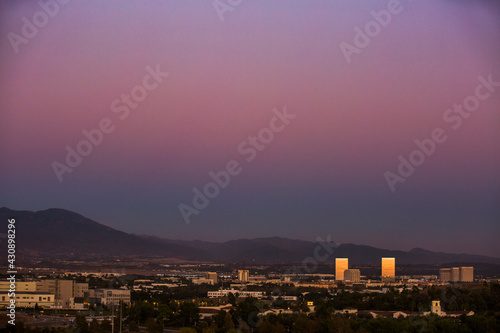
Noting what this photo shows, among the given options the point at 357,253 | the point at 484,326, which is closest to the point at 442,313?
the point at 484,326

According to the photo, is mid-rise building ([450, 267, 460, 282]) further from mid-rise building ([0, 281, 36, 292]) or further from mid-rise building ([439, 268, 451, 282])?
mid-rise building ([0, 281, 36, 292])

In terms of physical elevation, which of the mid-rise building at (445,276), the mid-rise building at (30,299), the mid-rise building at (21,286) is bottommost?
the mid-rise building at (445,276)

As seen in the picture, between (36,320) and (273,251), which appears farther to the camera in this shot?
(273,251)

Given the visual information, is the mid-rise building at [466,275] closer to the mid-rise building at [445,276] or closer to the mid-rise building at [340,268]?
the mid-rise building at [445,276]

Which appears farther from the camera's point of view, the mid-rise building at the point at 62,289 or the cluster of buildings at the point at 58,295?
the mid-rise building at the point at 62,289

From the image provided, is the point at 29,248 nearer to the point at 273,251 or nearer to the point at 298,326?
the point at 273,251

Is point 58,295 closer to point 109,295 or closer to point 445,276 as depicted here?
point 109,295

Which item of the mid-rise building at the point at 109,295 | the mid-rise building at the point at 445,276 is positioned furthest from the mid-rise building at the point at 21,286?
the mid-rise building at the point at 445,276

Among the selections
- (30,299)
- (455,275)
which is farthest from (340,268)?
(30,299)
